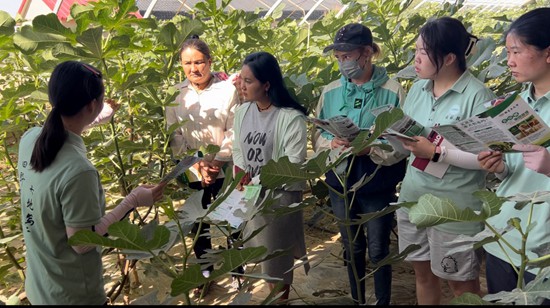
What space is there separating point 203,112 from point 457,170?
52.1 inches

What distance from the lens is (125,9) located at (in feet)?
6.21

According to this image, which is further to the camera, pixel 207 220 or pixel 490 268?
pixel 490 268

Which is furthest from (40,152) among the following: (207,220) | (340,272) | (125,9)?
(340,272)

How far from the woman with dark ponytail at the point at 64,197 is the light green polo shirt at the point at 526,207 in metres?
1.12

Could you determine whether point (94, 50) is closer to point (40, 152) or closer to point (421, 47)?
point (40, 152)

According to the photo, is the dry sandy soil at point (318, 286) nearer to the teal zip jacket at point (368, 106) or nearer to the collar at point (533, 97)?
the teal zip jacket at point (368, 106)

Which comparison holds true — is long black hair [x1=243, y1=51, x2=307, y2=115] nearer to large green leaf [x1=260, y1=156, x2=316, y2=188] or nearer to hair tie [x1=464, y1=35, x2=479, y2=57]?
hair tie [x1=464, y1=35, x2=479, y2=57]

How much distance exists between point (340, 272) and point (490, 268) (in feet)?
4.90

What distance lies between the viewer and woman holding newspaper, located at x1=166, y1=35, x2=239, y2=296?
2.59m

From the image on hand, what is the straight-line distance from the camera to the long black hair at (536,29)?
1.47 m

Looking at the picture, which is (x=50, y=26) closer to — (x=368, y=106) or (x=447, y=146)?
(x=368, y=106)

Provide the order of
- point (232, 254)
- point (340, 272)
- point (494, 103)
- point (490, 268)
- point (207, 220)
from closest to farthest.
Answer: point (232, 254), point (207, 220), point (494, 103), point (490, 268), point (340, 272)

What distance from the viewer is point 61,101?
1.41 m

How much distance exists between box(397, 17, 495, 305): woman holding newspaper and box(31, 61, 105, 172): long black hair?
107 centimetres
